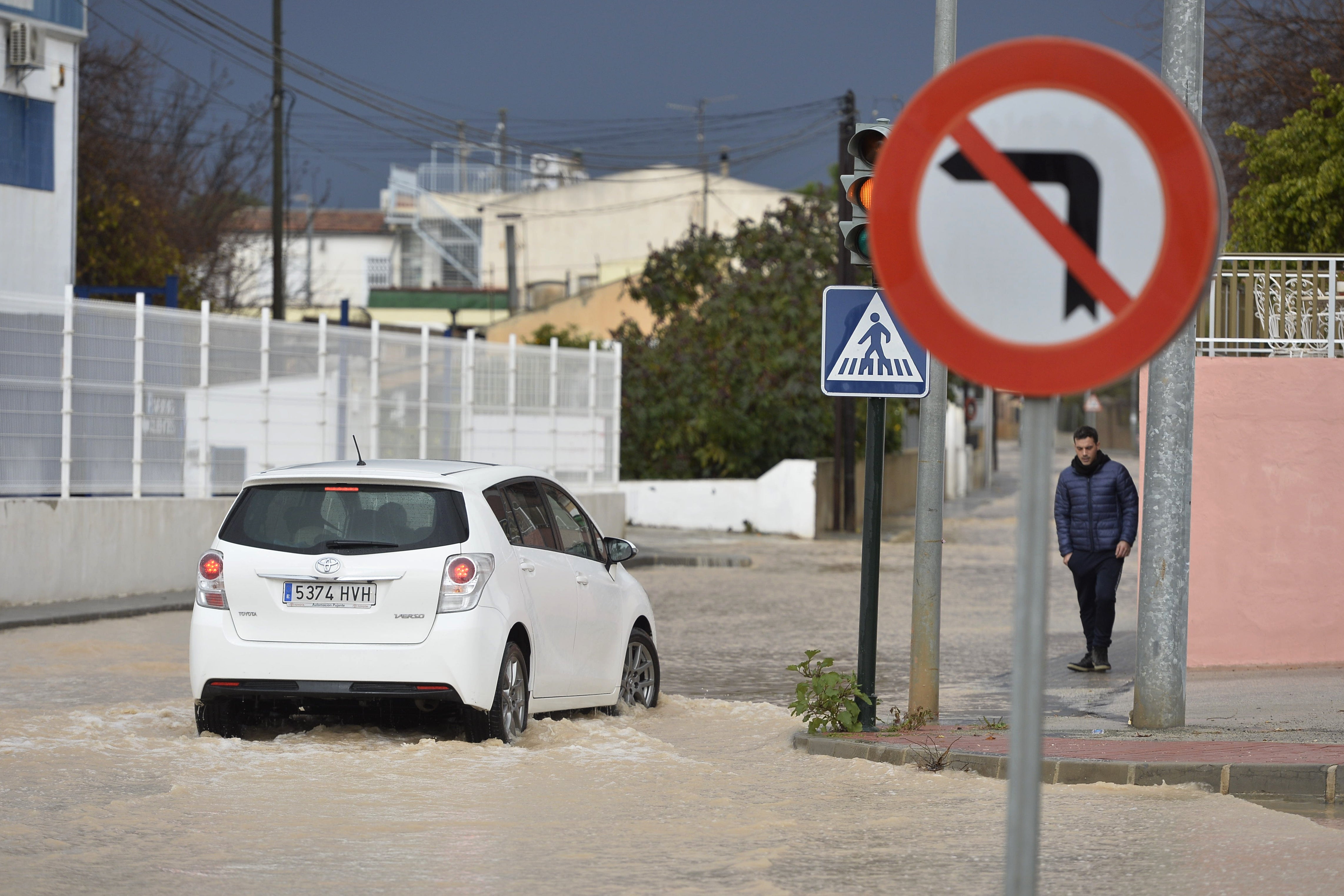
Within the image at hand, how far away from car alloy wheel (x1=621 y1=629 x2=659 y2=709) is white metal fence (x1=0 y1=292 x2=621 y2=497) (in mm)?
8705

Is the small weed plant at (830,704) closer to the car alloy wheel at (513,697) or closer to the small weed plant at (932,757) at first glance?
the small weed plant at (932,757)

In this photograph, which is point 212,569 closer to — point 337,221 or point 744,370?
point 744,370

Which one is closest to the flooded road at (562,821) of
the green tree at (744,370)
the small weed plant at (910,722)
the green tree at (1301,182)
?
the small weed plant at (910,722)

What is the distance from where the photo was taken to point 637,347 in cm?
3622

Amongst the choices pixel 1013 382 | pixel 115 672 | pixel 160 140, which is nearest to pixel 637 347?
pixel 160 140

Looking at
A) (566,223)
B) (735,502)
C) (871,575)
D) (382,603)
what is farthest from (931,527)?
(566,223)

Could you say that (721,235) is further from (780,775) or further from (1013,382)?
(1013,382)

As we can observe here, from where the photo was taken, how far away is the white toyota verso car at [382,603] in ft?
27.7

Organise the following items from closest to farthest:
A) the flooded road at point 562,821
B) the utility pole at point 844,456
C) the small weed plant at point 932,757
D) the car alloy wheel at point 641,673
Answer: the flooded road at point 562,821
the small weed plant at point 932,757
the car alloy wheel at point 641,673
the utility pole at point 844,456

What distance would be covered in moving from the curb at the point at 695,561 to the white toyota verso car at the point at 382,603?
14309 millimetres

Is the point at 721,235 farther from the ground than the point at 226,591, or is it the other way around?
the point at 721,235

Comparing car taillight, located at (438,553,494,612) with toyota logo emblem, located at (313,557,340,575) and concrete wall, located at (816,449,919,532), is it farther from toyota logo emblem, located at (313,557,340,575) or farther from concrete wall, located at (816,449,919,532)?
concrete wall, located at (816,449,919,532)

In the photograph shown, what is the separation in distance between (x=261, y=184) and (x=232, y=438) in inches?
1265

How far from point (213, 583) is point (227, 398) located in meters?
10.8
